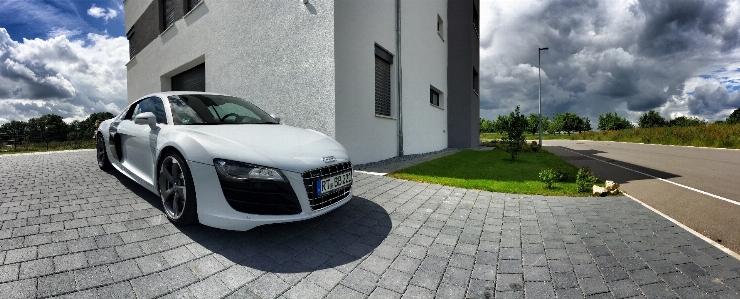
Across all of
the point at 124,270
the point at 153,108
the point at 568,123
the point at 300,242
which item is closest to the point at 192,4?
the point at 153,108

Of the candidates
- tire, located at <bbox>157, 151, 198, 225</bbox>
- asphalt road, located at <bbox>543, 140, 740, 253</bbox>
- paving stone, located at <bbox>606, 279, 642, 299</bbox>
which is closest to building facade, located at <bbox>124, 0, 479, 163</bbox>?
tire, located at <bbox>157, 151, 198, 225</bbox>

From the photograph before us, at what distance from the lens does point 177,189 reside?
2.66 meters

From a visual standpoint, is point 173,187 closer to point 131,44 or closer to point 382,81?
point 382,81

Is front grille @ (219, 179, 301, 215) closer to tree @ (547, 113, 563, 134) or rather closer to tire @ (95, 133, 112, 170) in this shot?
tire @ (95, 133, 112, 170)

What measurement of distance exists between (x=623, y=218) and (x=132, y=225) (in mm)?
5422

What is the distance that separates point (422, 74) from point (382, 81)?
3345mm

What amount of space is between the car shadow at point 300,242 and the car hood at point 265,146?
67 cm

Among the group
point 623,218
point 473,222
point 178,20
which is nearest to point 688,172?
point 623,218

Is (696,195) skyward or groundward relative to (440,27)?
groundward

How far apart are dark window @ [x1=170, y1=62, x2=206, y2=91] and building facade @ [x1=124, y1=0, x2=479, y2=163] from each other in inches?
1.8

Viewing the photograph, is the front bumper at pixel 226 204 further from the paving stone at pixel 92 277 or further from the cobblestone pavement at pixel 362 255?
the paving stone at pixel 92 277

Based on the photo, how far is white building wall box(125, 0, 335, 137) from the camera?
6438 millimetres

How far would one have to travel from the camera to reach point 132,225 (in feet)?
9.00

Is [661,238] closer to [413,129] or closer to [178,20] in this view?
[413,129]
